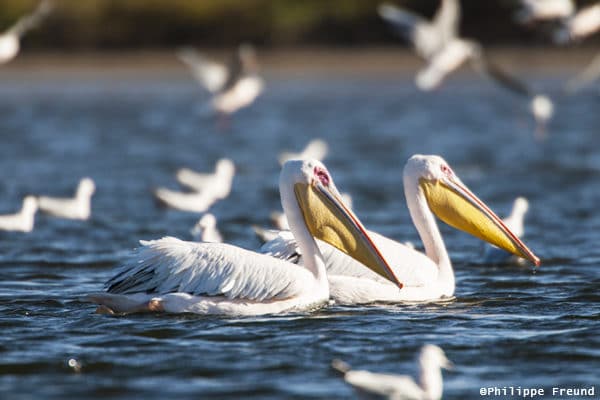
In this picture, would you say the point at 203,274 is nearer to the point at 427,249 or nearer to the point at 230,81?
the point at 427,249

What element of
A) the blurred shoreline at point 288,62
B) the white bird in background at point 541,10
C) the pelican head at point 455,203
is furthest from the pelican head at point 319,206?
the blurred shoreline at point 288,62

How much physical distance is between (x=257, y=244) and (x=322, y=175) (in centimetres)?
304

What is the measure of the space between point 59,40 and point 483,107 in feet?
40.5

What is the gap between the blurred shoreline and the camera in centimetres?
3238

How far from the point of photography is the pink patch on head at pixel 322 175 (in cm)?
772

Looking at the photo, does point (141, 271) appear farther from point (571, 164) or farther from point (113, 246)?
point (571, 164)

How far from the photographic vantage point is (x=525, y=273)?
9.11m

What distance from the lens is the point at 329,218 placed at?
25.2 feet

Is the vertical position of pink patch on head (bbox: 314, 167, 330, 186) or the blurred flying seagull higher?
the blurred flying seagull

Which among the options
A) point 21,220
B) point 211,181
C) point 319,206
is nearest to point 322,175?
point 319,206

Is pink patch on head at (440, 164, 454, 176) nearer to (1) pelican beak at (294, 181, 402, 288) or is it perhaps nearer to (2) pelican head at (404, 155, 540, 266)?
(2) pelican head at (404, 155, 540, 266)

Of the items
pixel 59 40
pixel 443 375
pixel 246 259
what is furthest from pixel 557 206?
pixel 59 40

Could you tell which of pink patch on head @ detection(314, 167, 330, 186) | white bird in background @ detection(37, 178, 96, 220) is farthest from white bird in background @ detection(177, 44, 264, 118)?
pink patch on head @ detection(314, 167, 330, 186)

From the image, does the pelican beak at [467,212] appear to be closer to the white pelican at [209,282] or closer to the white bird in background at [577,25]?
the white pelican at [209,282]
